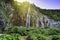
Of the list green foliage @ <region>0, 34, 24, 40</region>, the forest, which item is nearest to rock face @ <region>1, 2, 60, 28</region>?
the forest

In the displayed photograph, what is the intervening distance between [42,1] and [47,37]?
73 centimetres

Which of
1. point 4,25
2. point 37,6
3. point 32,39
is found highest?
point 37,6

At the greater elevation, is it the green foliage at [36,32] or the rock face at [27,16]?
the rock face at [27,16]

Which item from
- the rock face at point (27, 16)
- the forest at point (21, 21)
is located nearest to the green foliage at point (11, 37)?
the forest at point (21, 21)

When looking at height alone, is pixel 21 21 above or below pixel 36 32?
above

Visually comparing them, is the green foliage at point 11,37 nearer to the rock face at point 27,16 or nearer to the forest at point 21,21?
Answer: the forest at point 21,21

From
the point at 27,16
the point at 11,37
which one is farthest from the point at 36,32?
the point at 11,37

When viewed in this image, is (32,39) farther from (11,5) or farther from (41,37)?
(11,5)

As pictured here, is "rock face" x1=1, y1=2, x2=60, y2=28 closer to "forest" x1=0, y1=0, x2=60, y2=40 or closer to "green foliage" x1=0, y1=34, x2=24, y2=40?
"forest" x1=0, y1=0, x2=60, y2=40

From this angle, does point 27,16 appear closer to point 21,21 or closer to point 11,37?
point 21,21

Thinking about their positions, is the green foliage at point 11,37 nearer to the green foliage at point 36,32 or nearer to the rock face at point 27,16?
the green foliage at point 36,32

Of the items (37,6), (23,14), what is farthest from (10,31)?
(37,6)

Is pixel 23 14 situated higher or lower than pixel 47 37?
higher

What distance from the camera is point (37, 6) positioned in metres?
4.22
